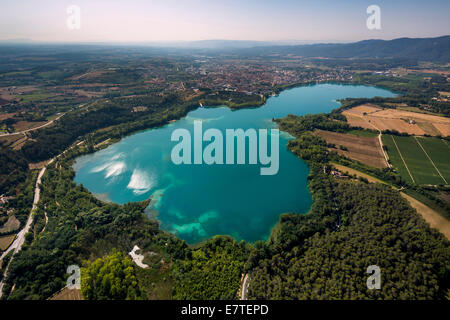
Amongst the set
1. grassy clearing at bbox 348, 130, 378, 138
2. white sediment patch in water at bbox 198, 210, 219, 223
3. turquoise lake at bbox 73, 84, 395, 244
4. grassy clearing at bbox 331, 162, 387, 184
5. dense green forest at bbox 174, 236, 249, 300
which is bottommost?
dense green forest at bbox 174, 236, 249, 300

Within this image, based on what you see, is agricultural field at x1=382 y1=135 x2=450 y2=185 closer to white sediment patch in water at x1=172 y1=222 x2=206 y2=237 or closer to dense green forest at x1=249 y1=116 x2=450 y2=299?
dense green forest at x1=249 y1=116 x2=450 y2=299

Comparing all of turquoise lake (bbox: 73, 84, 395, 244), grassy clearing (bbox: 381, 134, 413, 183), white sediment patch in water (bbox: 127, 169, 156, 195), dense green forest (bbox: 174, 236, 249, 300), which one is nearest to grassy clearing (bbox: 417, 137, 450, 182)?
grassy clearing (bbox: 381, 134, 413, 183)

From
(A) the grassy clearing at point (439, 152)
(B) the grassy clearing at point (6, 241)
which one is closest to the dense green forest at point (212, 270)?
(B) the grassy clearing at point (6, 241)

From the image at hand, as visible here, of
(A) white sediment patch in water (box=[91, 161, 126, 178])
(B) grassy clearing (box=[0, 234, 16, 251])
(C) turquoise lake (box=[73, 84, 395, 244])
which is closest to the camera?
(B) grassy clearing (box=[0, 234, 16, 251])

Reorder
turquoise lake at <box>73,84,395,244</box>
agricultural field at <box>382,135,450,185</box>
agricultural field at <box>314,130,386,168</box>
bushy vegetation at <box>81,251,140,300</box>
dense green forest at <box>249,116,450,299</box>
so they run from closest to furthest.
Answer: dense green forest at <box>249,116,450,299</box>
bushy vegetation at <box>81,251,140,300</box>
turquoise lake at <box>73,84,395,244</box>
agricultural field at <box>382,135,450,185</box>
agricultural field at <box>314,130,386,168</box>

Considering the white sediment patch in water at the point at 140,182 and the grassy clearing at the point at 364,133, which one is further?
the grassy clearing at the point at 364,133

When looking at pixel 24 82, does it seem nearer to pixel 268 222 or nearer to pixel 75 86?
pixel 75 86

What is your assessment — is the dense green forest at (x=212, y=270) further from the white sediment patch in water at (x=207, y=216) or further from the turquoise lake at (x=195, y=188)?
the white sediment patch in water at (x=207, y=216)

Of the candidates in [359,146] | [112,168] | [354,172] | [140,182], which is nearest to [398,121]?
[359,146]

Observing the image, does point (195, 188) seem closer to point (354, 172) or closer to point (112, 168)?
point (112, 168)
